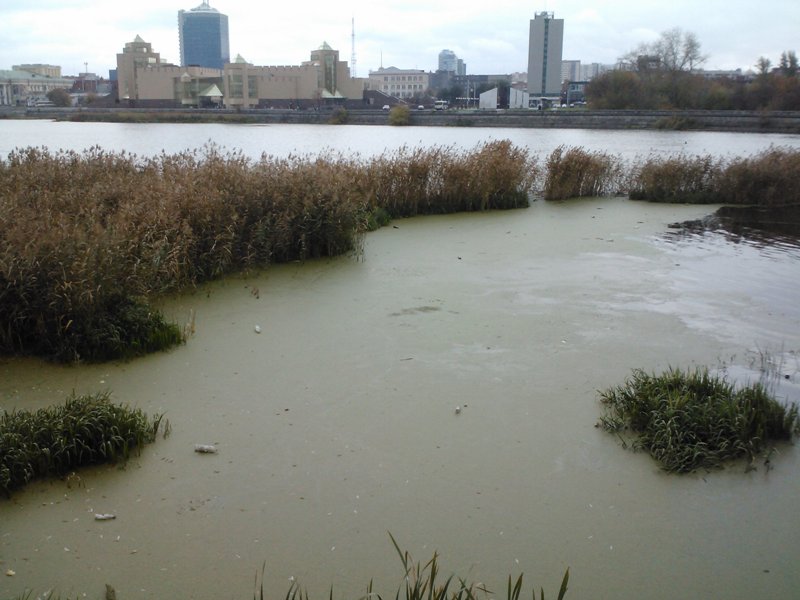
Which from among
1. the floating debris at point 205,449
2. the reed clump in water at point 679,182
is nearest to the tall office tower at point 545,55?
the reed clump in water at point 679,182

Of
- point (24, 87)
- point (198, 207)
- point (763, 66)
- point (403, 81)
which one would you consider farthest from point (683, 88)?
point (403, 81)

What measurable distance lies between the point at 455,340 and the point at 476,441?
1.54 m

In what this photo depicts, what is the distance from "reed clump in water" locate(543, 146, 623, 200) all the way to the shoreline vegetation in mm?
26

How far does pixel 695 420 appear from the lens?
3.73 meters

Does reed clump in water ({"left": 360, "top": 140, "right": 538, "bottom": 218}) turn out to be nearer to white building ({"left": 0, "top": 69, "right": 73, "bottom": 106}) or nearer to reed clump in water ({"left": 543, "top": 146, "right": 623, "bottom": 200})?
reed clump in water ({"left": 543, "top": 146, "right": 623, "bottom": 200})

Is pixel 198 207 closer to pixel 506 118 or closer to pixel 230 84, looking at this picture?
pixel 506 118

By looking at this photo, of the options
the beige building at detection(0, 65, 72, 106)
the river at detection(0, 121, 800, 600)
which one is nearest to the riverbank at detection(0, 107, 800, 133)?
the beige building at detection(0, 65, 72, 106)

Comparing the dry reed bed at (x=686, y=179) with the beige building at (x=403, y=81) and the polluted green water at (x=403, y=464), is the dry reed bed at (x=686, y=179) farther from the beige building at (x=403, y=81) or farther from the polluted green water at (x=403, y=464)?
the beige building at (x=403, y=81)

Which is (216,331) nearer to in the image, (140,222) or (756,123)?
(140,222)

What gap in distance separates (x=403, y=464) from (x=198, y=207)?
4058mm

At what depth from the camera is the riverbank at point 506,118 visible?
40062 mm

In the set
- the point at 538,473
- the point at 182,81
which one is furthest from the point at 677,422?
the point at 182,81

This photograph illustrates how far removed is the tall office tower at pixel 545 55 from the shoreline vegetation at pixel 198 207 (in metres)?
94.5

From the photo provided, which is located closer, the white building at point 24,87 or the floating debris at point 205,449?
the floating debris at point 205,449
